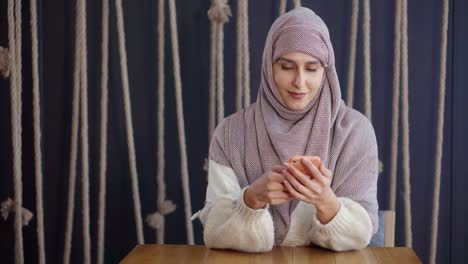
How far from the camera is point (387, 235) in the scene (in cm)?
180

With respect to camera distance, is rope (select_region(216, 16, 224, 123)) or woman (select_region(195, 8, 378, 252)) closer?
woman (select_region(195, 8, 378, 252))

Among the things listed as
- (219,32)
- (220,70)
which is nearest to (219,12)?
(219,32)

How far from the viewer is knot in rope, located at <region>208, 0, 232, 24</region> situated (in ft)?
7.07

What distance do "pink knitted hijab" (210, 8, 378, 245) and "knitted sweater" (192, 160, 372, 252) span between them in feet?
0.13

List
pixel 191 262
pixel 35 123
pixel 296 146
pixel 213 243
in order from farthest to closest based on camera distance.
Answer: pixel 35 123 < pixel 296 146 < pixel 213 243 < pixel 191 262

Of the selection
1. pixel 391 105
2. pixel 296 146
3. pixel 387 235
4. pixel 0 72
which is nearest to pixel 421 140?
pixel 391 105

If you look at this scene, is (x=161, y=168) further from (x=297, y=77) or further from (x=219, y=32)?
(x=297, y=77)

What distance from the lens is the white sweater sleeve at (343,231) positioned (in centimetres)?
148

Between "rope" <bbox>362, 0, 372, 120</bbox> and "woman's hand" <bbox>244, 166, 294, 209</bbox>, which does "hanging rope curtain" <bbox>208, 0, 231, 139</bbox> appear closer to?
"rope" <bbox>362, 0, 372, 120</bbox>

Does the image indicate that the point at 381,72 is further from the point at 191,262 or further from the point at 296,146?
the point at 191,262

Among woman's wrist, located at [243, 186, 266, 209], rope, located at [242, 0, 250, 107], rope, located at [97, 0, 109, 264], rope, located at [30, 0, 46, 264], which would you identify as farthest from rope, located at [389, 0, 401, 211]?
rope, located at [30, 0, 46, 264]

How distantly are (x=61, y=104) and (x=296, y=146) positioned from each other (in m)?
0.93

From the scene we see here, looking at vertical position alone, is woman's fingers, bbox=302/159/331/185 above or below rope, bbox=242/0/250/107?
below

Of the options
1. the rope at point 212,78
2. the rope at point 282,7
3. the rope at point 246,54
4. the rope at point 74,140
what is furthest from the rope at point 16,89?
the rope at point 282,7
